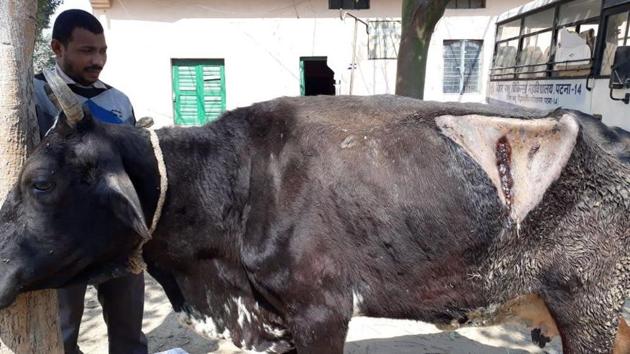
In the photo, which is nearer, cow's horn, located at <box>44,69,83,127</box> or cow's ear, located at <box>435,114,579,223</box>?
cow's horn, located at <box>44,69,83,127</box>

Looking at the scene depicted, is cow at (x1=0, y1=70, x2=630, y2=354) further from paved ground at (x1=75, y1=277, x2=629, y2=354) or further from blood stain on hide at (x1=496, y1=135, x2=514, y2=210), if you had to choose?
paved ground at (x1=75, y1=277, x2=629, y2=354)

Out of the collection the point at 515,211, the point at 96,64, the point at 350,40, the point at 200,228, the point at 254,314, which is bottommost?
the point at 254,314

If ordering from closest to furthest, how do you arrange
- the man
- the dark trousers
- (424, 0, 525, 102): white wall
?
the man → the dark trousers → (424, 0, 525, 102): white wall

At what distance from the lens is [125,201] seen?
195 centimetres

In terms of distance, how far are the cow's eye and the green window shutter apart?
40.4ft

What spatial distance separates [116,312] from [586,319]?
2474 mm

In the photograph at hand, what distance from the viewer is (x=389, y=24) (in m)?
13.7

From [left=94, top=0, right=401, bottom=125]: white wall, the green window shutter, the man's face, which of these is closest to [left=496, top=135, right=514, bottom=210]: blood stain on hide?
the man's face

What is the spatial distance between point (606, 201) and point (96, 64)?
259 centimetres

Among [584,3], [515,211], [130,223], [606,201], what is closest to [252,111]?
[130,223]

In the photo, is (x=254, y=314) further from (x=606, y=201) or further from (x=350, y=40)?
(x=350, y=40)

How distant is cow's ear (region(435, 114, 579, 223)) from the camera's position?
6.83 ft

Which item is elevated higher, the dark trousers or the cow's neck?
the cow's neck

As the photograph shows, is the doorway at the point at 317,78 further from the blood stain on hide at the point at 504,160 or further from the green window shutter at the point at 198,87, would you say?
the blood stain on hide at the point at 504,160
